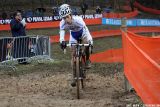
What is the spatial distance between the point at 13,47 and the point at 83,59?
522 centimetres

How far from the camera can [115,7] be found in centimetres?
5200

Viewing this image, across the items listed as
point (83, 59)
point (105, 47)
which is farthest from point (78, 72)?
point (105, 47)

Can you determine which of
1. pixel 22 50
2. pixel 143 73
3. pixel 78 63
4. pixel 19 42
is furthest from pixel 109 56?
pixel 143 73

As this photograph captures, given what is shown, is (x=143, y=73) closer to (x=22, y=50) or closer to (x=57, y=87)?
(x=57, y=87)

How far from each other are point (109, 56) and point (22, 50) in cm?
382

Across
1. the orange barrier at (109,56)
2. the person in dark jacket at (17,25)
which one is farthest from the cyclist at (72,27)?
the orange barrier at (109,56)

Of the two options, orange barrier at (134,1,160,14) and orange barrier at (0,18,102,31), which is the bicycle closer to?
orange barrier at (0,18,102,31)

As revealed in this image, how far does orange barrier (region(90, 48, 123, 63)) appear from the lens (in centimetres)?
1783

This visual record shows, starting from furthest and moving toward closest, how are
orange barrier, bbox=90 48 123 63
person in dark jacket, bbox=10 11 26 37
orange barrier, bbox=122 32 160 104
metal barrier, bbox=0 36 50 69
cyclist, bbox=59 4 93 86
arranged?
1. orange barrier, bbox=90 48 123 63
2. person in dark jacket, bbox=10 11 26 37
3. metal barrier, bbox=0 36 50 69
4. cyclist, bbox=59 4 93 86
5. orange barrier, bbox=122 32 160 104

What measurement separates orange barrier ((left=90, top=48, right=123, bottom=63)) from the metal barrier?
1.97 m

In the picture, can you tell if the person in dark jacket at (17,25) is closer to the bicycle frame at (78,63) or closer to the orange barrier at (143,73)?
the bicycle frame at (78,63)

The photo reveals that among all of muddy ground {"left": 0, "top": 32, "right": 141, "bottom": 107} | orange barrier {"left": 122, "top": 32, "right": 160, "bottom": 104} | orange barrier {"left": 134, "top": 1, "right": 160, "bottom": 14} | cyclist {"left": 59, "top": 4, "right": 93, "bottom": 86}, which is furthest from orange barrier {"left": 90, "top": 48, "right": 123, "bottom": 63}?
orange barrier {"left": 134, "top": 1, "right": 160, "bottom": 14}

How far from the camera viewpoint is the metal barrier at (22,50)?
15.3 m

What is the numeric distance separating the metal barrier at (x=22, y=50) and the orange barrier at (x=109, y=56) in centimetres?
197
